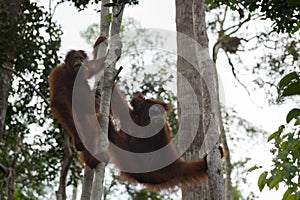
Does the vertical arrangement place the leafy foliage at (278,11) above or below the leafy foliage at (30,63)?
below

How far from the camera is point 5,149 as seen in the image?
7.70 meters

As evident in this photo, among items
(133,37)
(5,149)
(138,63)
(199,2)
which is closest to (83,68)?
(199,2)

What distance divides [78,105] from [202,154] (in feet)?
4.87

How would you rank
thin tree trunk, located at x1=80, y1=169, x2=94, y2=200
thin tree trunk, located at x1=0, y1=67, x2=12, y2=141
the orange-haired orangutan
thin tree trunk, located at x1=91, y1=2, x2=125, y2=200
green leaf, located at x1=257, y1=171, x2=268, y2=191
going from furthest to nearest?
thin tree trunk, located at x1=0, y1=67, x2=12, y2=141 → the orange-haired orangutan → thin tree trunk, located at x1=80, y1=169, x2=94, y2=200 → thin tree trunk, located at x1=91, y1=2, x2=125, y2=200 → green leaf, located at x1=257, y1=171, x2=268, y2=191

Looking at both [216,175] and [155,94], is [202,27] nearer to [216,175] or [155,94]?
[216,175]

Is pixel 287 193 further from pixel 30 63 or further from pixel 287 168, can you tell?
pixel 30 63

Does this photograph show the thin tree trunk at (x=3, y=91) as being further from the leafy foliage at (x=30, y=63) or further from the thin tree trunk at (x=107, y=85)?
the thin tree trunk at (x=107, y=85)

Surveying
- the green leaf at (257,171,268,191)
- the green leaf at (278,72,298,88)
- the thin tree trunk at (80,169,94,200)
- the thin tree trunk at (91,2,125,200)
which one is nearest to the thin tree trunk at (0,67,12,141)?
the thin tree trunk at (80,169,94,200)

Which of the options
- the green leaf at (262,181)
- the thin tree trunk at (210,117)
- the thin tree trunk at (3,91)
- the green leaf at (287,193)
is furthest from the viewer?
the thin tree trunk at (3,91)

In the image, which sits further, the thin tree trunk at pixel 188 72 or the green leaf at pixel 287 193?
the thin tree trunk at pixel 188 72

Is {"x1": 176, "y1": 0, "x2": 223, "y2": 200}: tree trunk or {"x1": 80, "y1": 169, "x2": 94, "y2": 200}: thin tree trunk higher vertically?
{"x1": 176, "y1": 0, "x2": 223, "y2": 200}: tree trunk

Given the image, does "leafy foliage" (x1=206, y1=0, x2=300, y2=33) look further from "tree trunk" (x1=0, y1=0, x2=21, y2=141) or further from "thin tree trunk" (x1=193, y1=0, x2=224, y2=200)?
"tree trunk" (x1=0, y1=0, x2=21, y2=141)

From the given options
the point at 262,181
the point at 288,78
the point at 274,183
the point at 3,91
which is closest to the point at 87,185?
the point at 262,181

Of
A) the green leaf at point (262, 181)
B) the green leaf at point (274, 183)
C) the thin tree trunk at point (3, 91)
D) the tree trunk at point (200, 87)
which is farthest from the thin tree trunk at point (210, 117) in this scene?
the thin tree trunk at point (3, 91)
